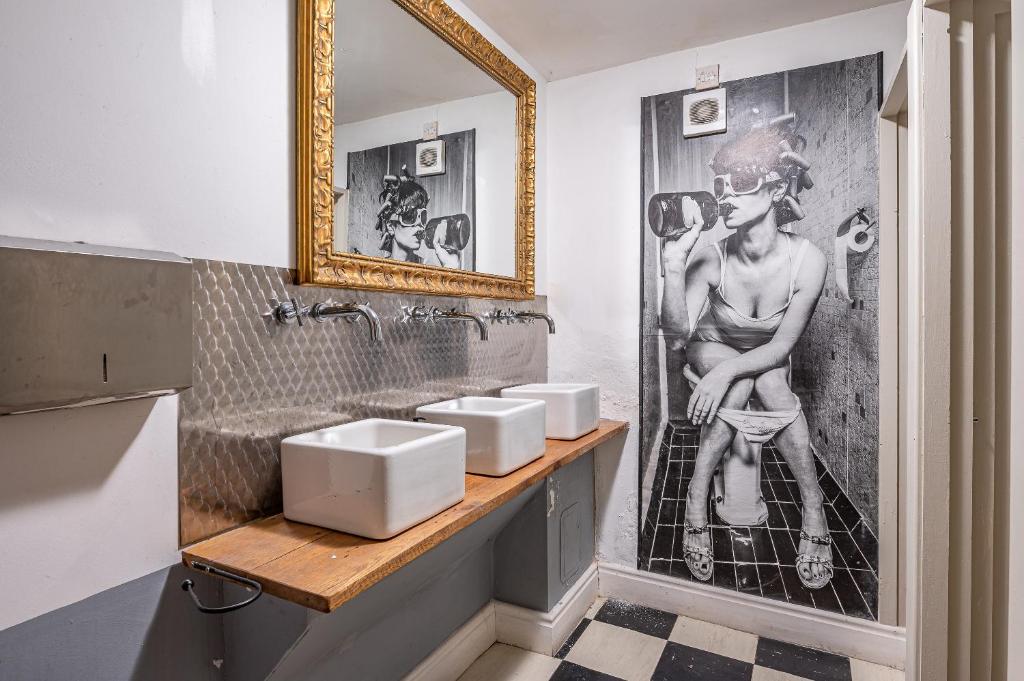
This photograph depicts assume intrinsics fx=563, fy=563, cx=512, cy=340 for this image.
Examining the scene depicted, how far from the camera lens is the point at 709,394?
6.91 feet

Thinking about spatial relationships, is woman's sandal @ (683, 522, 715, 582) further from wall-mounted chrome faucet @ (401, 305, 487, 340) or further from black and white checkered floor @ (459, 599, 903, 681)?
wall-mounted chrome faucet @ (401, 305, 487, 340)

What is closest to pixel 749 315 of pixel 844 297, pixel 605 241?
pixel 844 297

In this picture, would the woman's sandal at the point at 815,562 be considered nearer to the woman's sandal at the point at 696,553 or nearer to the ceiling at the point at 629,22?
the woman's sandal at the point at 696,553

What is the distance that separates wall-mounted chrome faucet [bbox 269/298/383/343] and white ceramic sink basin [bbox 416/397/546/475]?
14.2 inches

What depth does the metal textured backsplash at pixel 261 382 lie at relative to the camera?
1.06 m

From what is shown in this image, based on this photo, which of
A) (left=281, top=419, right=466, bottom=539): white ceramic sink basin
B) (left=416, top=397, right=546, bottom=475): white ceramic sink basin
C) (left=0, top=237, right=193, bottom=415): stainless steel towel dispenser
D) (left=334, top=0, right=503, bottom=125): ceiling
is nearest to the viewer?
(left=0, top=237, right=193, bottom=415): stainless steel towel dispenser

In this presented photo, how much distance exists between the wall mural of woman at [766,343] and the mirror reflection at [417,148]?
0.62 meters

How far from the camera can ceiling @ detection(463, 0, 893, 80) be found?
1847 mm

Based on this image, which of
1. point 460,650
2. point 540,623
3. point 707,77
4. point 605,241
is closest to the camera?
point 460,650

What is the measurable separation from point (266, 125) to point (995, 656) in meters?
1.75

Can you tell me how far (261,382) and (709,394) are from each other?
5.16 ft

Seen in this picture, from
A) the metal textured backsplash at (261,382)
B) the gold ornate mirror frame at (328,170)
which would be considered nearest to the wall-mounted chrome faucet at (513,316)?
the gold ornate mirror frame at (328,170)

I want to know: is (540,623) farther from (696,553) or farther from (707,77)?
(707,77)

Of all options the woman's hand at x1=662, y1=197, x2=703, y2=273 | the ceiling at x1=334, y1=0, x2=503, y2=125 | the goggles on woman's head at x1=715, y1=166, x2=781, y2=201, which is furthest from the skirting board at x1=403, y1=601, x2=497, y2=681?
the goggles on woman's head at x1=715, y1=166, x2=781, y2=201
